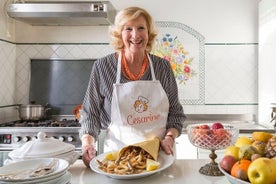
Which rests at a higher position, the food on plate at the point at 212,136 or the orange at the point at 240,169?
the food on plate at the point at 212,136

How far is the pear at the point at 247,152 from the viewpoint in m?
0.78

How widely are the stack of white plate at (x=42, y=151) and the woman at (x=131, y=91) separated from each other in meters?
0.31

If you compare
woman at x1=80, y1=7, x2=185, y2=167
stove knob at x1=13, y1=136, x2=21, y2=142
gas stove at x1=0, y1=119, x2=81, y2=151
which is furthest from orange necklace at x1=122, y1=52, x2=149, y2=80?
stove knob at x1=13, y1=136, x2=21, y2=142

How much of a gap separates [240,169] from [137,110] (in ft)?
2.14

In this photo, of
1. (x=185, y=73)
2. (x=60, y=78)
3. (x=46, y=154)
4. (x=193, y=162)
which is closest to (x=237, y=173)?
(x=193, y=162)

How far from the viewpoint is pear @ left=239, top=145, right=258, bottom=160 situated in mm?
782

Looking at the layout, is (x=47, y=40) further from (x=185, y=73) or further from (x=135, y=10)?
(x=135, y=10)

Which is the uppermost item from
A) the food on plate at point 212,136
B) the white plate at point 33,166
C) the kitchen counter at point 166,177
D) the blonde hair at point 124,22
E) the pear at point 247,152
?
the blonde hair at point 124,22

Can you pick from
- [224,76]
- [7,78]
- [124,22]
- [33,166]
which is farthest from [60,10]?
[33,166]

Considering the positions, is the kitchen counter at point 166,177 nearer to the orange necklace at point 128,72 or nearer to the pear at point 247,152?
the pear at point 247,152

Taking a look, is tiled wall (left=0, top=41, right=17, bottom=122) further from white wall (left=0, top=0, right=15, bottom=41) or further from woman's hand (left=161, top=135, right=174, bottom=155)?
woman's hand (left=161, top=135, right=174, bottom=155)

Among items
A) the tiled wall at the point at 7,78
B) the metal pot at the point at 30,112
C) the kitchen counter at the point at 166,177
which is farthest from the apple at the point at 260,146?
the tiled wall at the point at 7,78

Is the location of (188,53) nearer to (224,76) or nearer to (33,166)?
(224,76)

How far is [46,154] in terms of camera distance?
91cm
